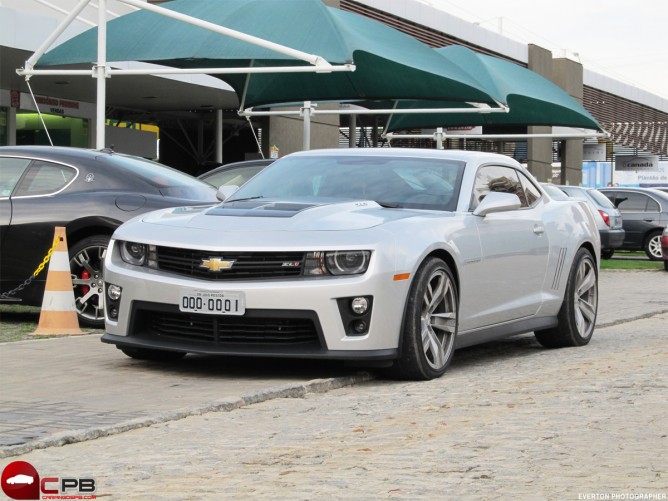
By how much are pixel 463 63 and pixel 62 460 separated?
26267 millimetres

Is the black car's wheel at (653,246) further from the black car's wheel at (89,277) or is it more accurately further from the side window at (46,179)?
the black car's wheel at (89,277)

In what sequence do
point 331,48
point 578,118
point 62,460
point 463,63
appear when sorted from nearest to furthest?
point 62,460 → point 331,48 → point 463,63 → point 578,118

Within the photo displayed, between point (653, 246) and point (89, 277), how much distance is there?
20931 mm

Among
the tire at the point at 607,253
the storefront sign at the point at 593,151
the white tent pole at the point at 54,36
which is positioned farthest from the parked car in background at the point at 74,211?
the storefront sign at the point at 593,151

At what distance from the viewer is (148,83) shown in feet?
93.7

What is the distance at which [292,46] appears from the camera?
67.2 feet

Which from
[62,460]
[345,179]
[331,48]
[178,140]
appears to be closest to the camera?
[62,460]

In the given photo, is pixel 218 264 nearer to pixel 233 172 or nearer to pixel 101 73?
pixel 233 172

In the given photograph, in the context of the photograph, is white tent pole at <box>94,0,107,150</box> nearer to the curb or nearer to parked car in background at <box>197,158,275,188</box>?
parked car in background at <box>197,158,275,188</box>

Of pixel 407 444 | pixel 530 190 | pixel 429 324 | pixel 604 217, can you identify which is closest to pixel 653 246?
pixel 604 217

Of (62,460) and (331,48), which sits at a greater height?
(331,48)

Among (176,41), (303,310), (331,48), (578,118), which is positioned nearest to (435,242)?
(303,310)

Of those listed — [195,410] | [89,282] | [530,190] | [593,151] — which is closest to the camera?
[195,410]

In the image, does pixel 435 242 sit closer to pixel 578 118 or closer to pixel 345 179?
pixel 345 179
